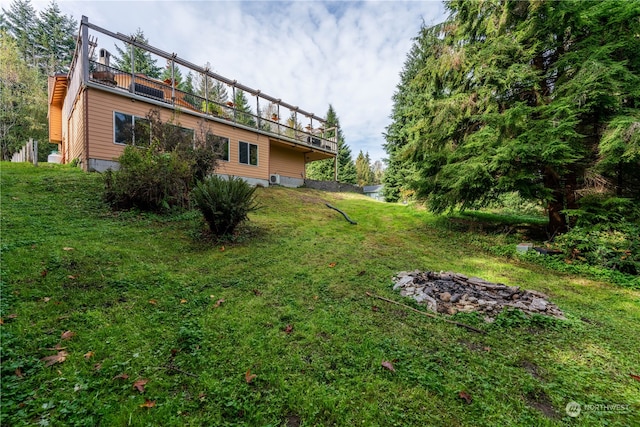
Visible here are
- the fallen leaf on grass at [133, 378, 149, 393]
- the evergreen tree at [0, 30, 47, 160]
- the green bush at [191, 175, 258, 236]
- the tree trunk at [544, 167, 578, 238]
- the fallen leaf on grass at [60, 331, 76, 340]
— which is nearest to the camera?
the fallen leaf on grass at [133, 378, 149, 393]

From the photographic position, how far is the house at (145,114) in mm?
Answer: 8656

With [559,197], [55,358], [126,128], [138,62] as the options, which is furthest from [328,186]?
[138,62]

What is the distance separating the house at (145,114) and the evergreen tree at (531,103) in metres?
8.12

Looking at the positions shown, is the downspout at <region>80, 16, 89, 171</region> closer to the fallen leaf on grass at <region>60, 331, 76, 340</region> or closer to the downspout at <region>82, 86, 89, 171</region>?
the downspout at <region>82, 86, 89, 171</region>

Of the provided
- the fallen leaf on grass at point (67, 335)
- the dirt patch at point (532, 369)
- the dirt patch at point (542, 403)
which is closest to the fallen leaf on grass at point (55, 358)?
the fallen leaf on grass at point (67, 335)

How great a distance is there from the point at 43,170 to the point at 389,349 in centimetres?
1170

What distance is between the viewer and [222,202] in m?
5.46

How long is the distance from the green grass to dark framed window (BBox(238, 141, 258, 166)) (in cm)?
833

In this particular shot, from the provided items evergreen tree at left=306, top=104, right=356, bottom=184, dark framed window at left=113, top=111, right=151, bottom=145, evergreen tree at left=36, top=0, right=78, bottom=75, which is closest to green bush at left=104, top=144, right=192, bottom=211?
dark framed window at left=113, top=111, right=151, bottom=145

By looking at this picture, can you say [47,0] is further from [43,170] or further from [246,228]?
[246,228]

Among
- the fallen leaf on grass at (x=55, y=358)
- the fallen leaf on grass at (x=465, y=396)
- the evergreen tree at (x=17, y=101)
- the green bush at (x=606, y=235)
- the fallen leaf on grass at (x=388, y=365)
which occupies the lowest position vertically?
the fallen leaf on grass at (x=465, y=396)

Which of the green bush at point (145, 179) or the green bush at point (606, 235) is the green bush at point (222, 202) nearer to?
the green bush at point (145, 179)

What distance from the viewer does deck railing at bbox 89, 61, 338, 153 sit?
910 centimetres

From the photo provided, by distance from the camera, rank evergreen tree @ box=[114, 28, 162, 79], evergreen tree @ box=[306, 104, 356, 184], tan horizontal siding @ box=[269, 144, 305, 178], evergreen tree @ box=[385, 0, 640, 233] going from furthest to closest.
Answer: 1. evergreen tree @ box=[306, 104, 356, 184]
2. evergreen tree @ box=[114, 28, 162, 79]
3. tan horizontal siding @ box=[269, 144, 305, 178]
4. evergreen tree @ box=[385, 0, 640, 233]
